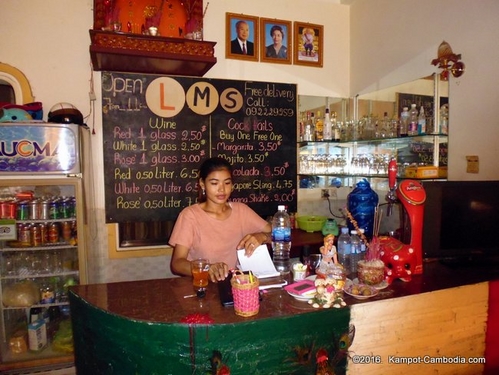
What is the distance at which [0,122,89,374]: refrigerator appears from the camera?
2.70 m

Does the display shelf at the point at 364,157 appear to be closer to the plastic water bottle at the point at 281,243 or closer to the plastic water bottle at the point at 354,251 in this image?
the plastic water bottle at the point at 354,251

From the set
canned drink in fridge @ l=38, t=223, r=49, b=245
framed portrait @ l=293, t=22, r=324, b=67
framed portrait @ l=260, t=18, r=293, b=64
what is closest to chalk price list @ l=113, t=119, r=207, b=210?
canned drink in fridge @ l=38, t=223, r=49, b=245

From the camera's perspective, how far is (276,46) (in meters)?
3.78

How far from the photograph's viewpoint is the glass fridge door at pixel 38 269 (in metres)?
2.78

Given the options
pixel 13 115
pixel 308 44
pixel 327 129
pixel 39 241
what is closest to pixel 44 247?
pixel 39 241

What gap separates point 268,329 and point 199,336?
0.26 meters

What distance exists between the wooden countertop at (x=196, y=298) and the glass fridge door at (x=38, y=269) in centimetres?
139

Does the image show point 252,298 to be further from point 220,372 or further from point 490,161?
point 490,161

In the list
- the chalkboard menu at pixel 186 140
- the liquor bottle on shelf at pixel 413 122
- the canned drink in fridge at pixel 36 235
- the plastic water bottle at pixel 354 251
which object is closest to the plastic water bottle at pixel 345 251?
the plastic water bottle at pixel 354 251

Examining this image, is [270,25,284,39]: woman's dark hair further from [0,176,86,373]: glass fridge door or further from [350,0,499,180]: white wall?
[0,176,86,373]: glass fridge door

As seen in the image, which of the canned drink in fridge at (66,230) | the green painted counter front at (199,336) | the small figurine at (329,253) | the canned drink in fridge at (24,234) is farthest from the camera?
the canned drink in fridge at (66,230)

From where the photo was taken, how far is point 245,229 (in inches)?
94.5

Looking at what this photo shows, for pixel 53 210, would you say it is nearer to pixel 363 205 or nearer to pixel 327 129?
pixel 363 205

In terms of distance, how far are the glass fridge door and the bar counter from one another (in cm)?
140
